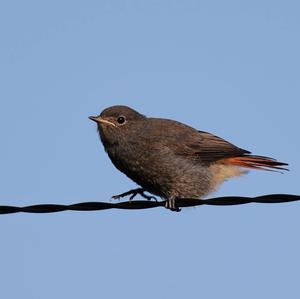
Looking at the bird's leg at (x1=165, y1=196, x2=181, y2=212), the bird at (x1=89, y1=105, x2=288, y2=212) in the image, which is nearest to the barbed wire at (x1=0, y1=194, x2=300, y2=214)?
the bird's leg at (x1=165, y1=196, x2=181, y2=212)

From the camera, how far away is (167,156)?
9211mm

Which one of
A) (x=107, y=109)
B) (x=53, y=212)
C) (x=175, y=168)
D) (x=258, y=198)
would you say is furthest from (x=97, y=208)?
(x=107, y=109)

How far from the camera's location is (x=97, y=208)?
6.05 metres

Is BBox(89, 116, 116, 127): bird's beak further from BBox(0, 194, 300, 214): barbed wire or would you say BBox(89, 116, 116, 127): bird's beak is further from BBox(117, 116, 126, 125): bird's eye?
BBox(0, 194, 300, 214): barbed wire

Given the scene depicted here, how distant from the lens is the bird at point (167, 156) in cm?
905

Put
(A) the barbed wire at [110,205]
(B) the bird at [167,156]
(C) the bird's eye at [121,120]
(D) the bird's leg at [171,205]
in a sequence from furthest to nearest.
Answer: (C) the bird's eye at [121,120] < (B) the bird at [167,156] < (D) the bird's leg at [171,205] < (A) the barbed wire at [110,205]

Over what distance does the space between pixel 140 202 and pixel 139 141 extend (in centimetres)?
299

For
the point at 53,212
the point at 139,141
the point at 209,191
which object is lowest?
the point at 53,212

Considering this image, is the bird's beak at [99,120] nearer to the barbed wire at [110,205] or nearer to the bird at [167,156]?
the bird at [167,156]

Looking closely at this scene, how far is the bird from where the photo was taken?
905cm

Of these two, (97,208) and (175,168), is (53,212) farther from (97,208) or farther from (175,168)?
(175,168)

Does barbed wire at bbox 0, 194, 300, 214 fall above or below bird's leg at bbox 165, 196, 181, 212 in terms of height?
below

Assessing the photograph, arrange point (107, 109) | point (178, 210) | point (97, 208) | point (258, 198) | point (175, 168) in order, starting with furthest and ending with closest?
point (107, 109) → point (175, 168) → point (178, 210) → point (97, 208) → point (258, 198)

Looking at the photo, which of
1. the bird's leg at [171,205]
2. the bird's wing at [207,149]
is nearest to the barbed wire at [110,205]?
the bird's leg at [171,205]
